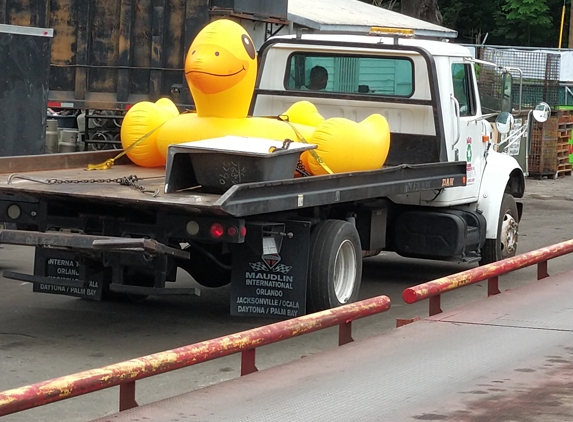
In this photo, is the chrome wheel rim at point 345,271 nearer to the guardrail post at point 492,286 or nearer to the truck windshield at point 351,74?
the guardrail post at point 492,286

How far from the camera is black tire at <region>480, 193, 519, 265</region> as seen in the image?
38.4 ft

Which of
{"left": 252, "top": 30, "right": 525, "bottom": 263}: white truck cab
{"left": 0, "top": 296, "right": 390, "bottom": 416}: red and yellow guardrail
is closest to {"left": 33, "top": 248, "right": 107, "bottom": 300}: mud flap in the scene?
{"left": 0, "top": 296, "right": 390, "bottom": 416}: red and yellow guardrail

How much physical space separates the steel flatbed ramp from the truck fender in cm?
325

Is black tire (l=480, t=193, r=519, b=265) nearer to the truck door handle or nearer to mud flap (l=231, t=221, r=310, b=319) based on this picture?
the truck door handle

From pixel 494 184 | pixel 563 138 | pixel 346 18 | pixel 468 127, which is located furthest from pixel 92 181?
pixel 563 138

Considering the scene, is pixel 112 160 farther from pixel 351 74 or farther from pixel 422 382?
pixel 422 382

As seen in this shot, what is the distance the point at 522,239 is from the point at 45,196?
28.0ft

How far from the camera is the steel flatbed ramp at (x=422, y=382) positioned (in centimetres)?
Result: 581

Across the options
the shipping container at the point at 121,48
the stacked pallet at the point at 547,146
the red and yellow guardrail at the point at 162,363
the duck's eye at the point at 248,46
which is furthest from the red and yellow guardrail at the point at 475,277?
the stacked pallet at the point at 547,146

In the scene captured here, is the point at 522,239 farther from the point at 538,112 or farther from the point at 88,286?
the point at 88,286

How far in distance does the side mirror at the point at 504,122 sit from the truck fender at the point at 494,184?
415 millimetres

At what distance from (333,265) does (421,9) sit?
84.0ft

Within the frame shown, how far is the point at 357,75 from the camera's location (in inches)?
437

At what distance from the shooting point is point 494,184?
1178 centimetres
